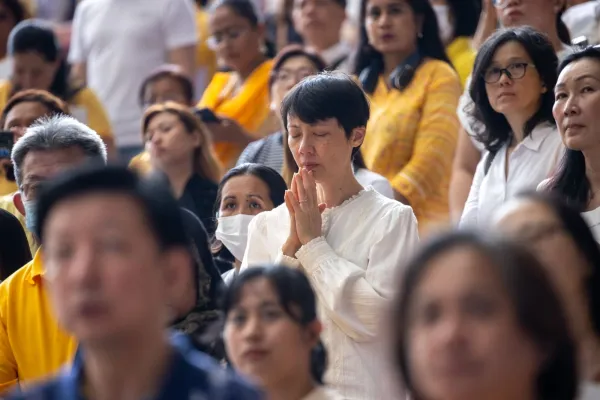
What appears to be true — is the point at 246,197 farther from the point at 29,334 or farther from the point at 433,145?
the point at 29,334

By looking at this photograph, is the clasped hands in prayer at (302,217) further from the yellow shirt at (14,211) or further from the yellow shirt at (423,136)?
the yellow shirt at (423,136)

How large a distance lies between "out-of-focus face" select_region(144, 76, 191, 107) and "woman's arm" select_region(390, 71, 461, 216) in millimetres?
2061

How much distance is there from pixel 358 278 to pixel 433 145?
75.8 inches

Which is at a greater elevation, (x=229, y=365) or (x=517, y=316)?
(x=517, y=316)

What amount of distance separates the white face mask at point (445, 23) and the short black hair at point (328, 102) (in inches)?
109

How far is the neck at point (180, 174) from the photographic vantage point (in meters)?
6.57

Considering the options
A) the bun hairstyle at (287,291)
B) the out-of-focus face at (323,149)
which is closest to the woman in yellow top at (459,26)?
the out-of-focus face at (323,149)

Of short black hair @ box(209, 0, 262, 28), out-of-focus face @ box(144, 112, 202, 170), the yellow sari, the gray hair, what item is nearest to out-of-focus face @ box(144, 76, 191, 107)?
the yellow sari

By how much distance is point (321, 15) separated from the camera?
25.9 ft

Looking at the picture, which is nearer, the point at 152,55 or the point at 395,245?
the point at 395,245

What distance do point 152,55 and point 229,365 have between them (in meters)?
4.79

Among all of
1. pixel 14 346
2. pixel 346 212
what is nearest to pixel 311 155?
pixel 346 212

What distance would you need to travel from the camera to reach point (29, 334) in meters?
4.32

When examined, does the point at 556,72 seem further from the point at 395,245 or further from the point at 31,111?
the point at 31,111
